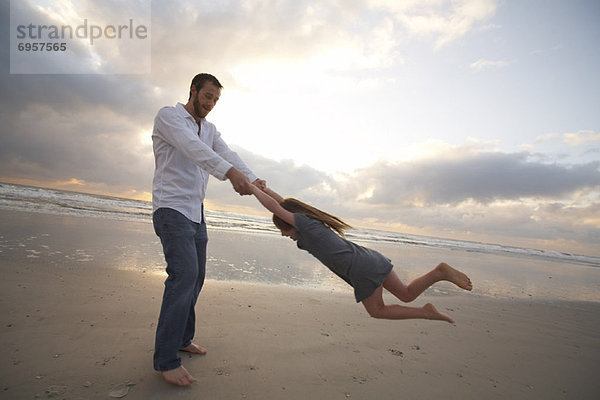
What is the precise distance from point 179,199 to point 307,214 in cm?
117

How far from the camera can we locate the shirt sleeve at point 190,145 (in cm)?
236

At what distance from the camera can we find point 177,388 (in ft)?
7.73

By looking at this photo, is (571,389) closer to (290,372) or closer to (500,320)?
(500,320)

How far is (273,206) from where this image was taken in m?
2.79

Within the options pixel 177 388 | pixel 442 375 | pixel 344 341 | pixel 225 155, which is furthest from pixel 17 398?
pixel 442 375

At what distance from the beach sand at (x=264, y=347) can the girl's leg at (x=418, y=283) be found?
0.75 meters

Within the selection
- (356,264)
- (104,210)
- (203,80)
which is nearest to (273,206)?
(356,264)

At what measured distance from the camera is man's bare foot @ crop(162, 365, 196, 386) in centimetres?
237

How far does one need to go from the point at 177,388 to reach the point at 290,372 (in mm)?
945

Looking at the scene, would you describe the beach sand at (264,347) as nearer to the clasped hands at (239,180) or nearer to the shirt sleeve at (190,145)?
the clasped hands at (239,180)

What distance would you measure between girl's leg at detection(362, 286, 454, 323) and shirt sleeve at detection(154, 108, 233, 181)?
172 centimetres

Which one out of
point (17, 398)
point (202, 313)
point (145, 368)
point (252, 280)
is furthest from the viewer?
point (252, 280)

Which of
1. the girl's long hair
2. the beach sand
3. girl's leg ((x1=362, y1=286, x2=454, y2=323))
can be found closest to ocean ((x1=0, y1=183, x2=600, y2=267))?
the beach sand

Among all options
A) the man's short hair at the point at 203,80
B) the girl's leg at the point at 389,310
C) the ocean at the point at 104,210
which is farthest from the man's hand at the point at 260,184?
the ocean at the point at 104,210
